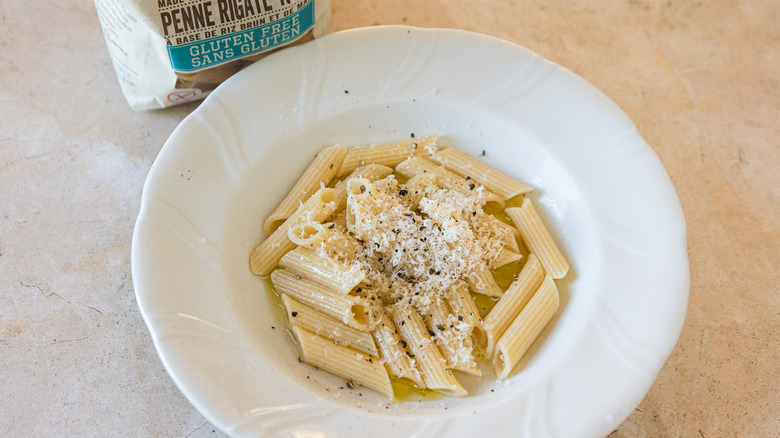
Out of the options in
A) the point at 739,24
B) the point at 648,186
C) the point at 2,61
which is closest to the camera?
the point at 648,186

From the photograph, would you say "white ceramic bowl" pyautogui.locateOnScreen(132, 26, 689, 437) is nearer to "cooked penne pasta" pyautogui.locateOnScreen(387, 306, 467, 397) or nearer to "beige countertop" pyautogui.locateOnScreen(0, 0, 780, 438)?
"cooked penne pasta" pyautogui.locateOnScreen(387, 306, 467, 397)

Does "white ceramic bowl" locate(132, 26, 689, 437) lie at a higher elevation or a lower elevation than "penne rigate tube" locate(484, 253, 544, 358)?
higher

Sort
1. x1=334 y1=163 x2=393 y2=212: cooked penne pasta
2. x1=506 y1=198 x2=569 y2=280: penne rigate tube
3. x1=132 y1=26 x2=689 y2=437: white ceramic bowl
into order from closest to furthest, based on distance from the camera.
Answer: x1=132 y1=26 x2=689 y2=437: white ceramic bowl < x1=506 y1=198 x2=569 y2=280: penne rigate tube < x1=334 y1=163 x2=393 y2=212: cooked penne pasta

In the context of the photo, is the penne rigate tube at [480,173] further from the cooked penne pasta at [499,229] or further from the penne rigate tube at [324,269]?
the penne rigate tube at [324,269]

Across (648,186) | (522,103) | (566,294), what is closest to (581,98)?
(522,103)

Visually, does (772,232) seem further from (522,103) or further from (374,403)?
(374,403)

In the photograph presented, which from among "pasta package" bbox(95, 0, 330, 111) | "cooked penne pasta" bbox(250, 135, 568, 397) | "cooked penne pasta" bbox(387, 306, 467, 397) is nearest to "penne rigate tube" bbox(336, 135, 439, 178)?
"cooked penne pasta" bbox(250, 135, 568, 397)

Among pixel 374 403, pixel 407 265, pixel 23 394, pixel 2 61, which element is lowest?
pixel 23 394
